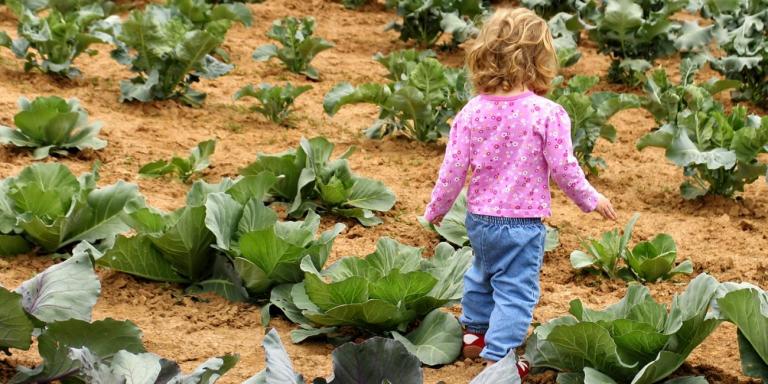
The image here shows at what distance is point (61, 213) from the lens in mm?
4863

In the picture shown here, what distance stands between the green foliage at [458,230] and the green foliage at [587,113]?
119 centimetres

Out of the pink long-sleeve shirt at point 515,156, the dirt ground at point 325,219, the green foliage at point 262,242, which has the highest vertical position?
the pink long-sleeve shirt at point 515,156

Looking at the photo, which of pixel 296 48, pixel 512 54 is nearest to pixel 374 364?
pixel 512 54

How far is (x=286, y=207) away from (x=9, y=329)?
2.39 metres

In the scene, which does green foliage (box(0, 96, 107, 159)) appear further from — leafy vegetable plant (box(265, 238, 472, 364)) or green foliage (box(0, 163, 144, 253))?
leafy vegetable plant (box(265, 238, 472, 364))

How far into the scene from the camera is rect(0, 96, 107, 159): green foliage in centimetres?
626

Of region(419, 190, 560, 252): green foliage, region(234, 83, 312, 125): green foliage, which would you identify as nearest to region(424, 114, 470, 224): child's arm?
region(419, 190, 560, 252): green foliage

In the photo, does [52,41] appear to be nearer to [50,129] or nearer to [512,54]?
[50,129]

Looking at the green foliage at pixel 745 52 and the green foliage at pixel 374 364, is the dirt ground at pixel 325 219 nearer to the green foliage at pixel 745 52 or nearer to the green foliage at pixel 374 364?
the green foliage at pixel 374 364

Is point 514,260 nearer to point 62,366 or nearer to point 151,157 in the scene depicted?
point 62,366

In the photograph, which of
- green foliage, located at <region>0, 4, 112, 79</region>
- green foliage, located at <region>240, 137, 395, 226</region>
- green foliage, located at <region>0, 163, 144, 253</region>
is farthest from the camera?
green foliage, located at <region>0, 4, 112, 79</region>

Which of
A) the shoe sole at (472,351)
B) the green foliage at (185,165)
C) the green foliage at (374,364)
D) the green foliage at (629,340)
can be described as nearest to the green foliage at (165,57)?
the green foliage at (185,165)

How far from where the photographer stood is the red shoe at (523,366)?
3949 millimetres

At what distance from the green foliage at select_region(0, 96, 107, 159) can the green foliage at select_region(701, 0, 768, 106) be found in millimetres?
4707
